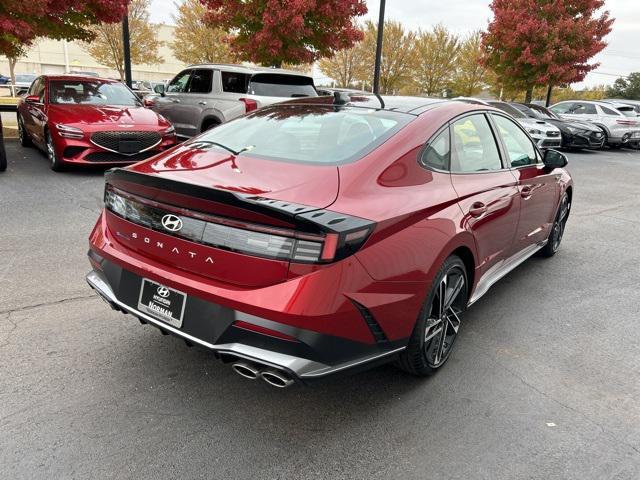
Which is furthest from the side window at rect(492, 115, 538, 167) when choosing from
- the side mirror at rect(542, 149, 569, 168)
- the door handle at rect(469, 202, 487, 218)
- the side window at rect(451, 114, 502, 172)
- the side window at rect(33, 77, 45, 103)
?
the side window at rect(33, 77, 45, 103)

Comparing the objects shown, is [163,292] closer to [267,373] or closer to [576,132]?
[267,373]

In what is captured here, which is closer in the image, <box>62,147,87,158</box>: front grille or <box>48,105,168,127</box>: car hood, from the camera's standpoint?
<box>62,147,87,158</box>: front grille

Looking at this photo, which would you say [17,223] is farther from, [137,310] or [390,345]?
[390,345]

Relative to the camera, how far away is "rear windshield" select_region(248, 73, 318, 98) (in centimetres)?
946

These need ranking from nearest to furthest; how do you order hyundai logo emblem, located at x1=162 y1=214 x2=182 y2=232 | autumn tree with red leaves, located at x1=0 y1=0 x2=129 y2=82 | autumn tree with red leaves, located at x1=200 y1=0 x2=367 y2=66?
hyundai logo emblem, located at x1=162 y1=214 x2=182 y2=232 → autumn tree with red leaves, located at x1=0 y1=0 x2=129 y2=82 → autumn tree with red leaves, located at x1=200 y1=0 x2=367 y2=66

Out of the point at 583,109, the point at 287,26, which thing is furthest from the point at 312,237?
the point at 583,109

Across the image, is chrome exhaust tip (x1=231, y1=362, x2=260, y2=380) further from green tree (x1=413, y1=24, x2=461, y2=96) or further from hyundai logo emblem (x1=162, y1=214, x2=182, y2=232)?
green tree (x1=413, y1=24, x2=461, y2=96)

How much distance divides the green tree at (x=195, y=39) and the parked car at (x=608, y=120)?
60.2ft

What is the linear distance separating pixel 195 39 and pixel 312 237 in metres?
30.0

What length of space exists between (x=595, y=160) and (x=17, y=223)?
1578 centimetres

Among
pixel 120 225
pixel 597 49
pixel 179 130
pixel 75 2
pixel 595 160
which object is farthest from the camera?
pixel 597 49

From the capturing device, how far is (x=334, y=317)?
2164 millimetres

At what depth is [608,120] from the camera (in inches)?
747

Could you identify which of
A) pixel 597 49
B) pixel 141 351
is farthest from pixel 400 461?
pixel 597 49
